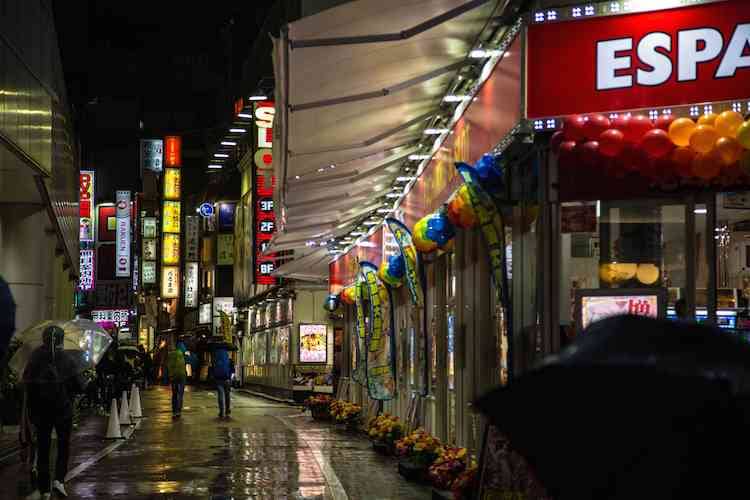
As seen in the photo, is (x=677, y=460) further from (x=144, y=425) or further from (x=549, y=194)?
(x=144, y=425)

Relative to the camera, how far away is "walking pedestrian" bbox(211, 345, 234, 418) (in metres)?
30.7

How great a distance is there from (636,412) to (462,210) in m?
8.95

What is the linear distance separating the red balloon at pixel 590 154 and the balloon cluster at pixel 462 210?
240cm

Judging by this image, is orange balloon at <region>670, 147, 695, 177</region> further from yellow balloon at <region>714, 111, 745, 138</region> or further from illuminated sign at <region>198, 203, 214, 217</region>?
illuminated sign at <region>198, 203, 214, 217</region>

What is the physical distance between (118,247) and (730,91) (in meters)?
57.8

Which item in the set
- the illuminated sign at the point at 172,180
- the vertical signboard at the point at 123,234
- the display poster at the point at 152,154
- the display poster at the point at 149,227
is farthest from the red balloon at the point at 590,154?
the display poster at the point at 149,227

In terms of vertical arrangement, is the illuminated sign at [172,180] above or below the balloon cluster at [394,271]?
above

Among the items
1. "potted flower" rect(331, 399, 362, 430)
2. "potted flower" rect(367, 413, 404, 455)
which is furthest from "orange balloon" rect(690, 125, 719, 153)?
"potted flower" rect(331, 399, 362, 430)

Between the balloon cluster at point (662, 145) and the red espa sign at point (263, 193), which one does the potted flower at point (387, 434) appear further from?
the red espa sign at point (263, 193)

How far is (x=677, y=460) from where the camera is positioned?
3496 mm

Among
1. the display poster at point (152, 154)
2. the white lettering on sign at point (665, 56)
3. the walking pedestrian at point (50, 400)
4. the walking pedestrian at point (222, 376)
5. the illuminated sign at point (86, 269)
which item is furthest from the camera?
the display poster at point (152, 154)

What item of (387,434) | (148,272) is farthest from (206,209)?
(387,434)

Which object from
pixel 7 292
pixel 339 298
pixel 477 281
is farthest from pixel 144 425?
pixel 7 292

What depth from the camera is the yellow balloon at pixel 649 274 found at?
9812 mm
